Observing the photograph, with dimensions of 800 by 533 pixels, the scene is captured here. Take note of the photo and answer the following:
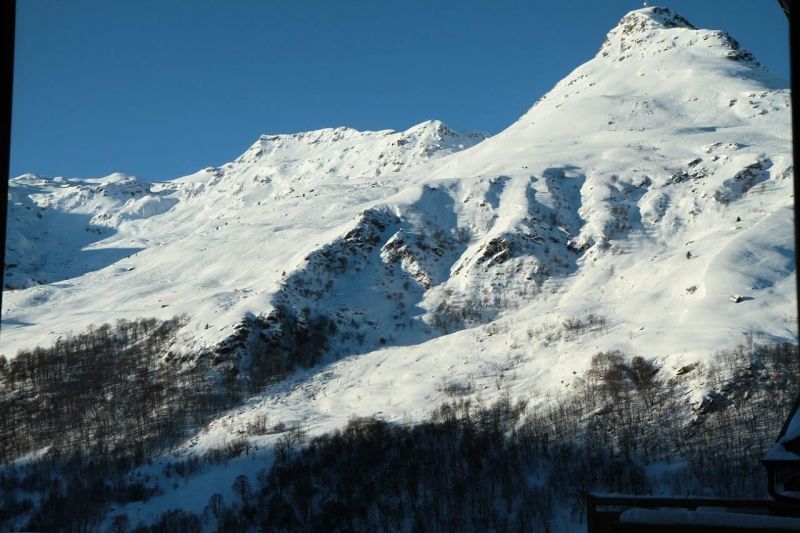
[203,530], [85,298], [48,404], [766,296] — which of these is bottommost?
[203,530]

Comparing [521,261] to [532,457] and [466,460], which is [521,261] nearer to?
[466,460]

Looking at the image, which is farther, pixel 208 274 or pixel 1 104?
pixel 208 274

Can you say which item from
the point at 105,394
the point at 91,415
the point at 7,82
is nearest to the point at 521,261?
Result: the point at 105,394

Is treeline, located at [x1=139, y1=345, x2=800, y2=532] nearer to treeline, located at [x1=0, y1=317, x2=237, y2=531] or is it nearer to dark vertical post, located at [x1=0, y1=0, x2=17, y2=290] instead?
treeline, located at [x1=0, y1=317, x2=237, y2=531]

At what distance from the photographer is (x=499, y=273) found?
443ft

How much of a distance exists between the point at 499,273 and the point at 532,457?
53542 mm

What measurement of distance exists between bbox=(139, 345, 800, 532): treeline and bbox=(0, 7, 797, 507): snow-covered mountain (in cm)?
376

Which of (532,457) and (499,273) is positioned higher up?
(499,273)

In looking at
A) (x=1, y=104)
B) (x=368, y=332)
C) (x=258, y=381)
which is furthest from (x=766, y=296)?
(x=1, y=104)

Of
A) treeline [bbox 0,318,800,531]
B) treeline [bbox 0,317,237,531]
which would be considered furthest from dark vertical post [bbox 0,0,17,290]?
treeline [bbox 0,317,237,531]

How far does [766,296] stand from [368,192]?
100503 mm

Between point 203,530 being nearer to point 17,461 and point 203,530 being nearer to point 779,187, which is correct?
point 17,461

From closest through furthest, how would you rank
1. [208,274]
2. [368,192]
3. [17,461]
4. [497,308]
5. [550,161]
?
[17,461], [497,308], [208,274], [550,161], [368,192]

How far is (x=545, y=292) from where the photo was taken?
421ft
